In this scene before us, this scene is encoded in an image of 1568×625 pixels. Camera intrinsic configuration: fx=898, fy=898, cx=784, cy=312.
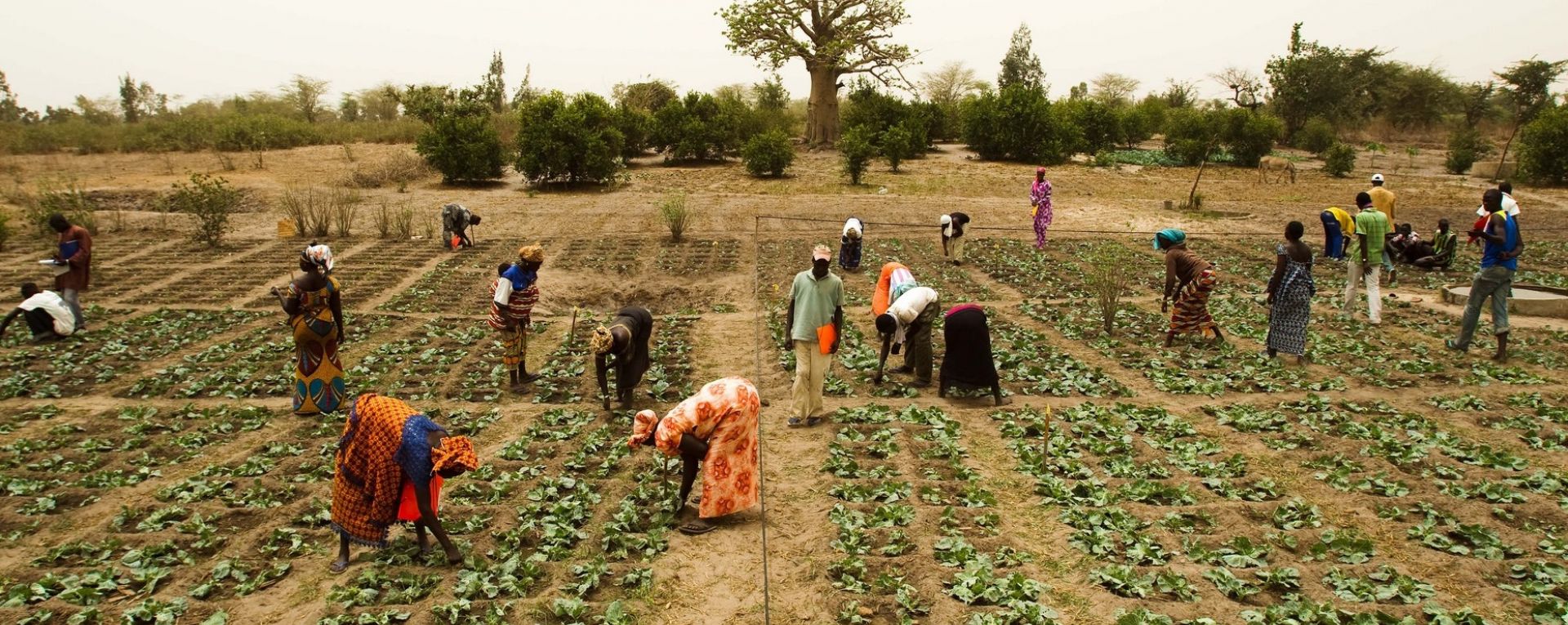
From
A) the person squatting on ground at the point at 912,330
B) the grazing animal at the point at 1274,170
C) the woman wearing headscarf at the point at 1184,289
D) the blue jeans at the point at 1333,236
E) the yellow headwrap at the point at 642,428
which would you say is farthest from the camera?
the grazing animal at the point at 1274,170

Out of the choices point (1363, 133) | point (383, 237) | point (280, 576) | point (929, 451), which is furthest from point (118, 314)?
point (1363, 133)

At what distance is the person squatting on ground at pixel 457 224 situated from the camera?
16688 mm

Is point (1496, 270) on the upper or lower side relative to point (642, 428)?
upper

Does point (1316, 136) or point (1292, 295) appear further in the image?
point (1316, 136)

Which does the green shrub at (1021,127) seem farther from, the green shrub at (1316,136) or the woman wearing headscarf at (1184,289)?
the woman wearing headscarf at (1184,289)

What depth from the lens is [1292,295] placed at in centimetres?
922

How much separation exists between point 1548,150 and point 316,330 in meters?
30.4

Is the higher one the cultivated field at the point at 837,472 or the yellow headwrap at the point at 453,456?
the yellow headwrap at the point at 453,456

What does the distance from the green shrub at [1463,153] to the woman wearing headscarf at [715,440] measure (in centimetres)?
3256

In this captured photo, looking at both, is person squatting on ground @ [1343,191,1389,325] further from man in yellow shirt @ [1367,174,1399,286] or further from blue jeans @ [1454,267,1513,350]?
man in yellow shirt @ [1367,174,1399,286]

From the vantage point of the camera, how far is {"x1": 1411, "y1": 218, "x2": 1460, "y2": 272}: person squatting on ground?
14.2m

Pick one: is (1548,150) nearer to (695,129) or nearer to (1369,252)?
(1369,252)

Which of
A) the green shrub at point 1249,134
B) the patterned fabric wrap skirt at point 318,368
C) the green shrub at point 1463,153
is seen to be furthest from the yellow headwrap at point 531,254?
the green shrub at point 1463,153

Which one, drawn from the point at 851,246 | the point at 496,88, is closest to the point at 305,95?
the point at 496,88
